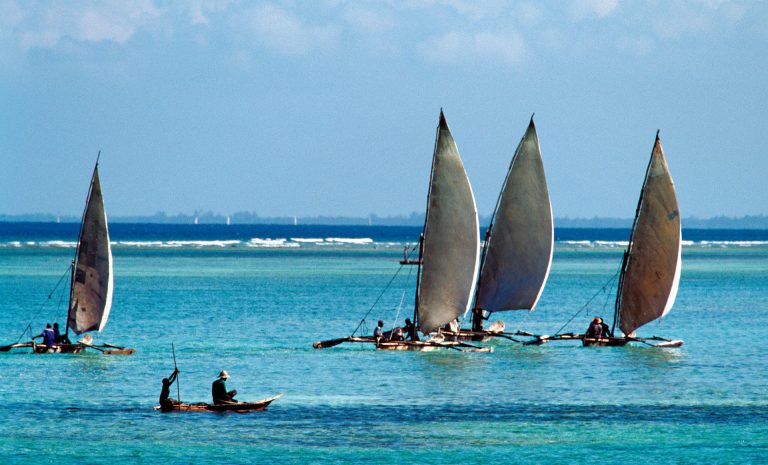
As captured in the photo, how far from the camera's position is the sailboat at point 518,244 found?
2228 inches

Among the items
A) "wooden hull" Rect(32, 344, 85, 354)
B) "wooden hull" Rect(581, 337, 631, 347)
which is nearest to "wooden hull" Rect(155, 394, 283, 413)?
"wooden hull" Rect(32, 344, 85, 354)

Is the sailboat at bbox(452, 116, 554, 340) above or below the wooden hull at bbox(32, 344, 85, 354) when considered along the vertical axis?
above

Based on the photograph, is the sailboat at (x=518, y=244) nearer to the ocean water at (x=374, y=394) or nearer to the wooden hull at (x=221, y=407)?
the ocean water at (x=374, y=394)

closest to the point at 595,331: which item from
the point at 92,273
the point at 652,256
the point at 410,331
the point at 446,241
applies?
the point at 652,256

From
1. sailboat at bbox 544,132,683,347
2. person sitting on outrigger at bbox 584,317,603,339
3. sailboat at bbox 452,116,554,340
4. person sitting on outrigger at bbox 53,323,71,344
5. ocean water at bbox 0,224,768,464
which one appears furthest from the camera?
sailboat at bbox 452,116,554,340

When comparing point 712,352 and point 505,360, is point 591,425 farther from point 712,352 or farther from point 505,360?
point 712,352

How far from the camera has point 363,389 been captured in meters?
40.3

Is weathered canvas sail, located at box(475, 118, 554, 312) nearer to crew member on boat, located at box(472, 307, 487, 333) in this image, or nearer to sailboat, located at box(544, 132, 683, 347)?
crew member on boat, located at box(472, 307, 487, 333)

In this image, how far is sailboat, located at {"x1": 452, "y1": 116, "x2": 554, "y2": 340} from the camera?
5659cm

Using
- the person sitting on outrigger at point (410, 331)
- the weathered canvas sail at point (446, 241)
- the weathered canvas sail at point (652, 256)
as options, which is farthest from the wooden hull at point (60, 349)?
the weathered canvas sail at point (652, 256)

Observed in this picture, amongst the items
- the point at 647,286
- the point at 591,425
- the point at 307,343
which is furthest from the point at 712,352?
the point at 591,425

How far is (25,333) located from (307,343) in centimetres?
1381

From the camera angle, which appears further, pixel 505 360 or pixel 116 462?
pixel 505 360

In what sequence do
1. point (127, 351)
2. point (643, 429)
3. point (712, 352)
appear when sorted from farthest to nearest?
point (712, 352) < point (127, 351) < point (643, 429)
